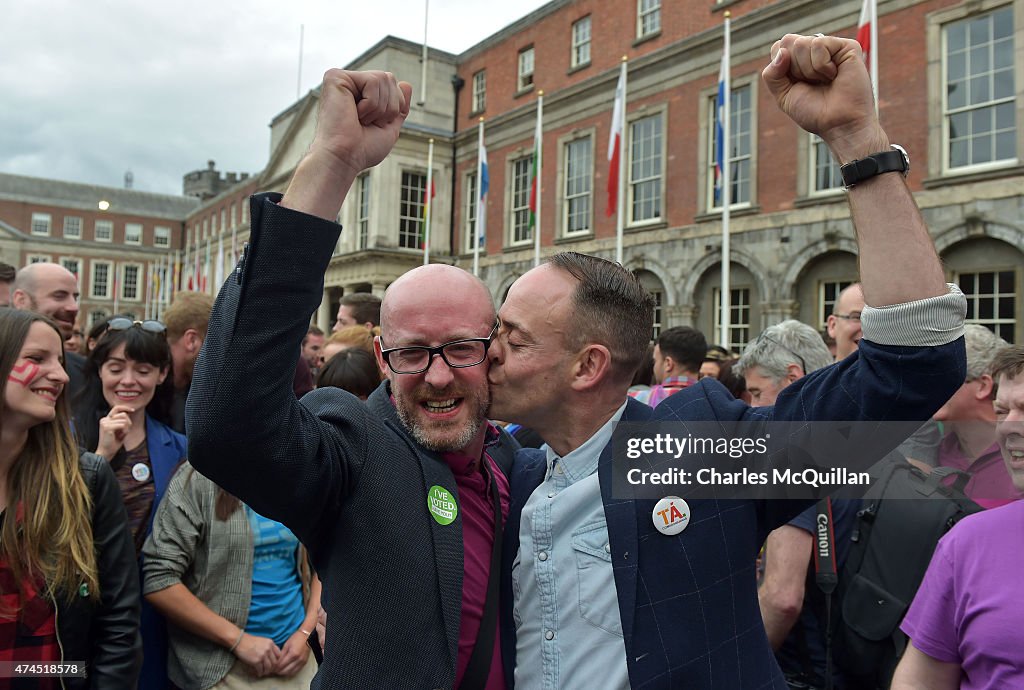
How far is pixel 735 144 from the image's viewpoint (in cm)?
1638

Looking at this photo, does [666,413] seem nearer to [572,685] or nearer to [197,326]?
[572,685]

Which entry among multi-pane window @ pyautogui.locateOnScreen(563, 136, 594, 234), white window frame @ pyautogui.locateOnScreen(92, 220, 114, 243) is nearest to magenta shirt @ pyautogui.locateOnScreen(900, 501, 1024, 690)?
multi-pane window @ pyautogui.locateOnScreen(563, 136, 594, 234)

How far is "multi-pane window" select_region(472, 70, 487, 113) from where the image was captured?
2562 cm

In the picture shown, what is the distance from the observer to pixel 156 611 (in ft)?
9.94

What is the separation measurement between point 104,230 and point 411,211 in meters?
43.6

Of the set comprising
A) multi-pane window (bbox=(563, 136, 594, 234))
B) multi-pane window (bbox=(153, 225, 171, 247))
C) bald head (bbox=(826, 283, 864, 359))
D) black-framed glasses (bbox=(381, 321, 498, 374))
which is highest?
multi-pane window (bbox=(153, 225, 171, 247))

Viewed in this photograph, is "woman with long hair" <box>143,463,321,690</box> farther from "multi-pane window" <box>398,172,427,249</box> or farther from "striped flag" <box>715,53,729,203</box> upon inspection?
"multi-pane window" <box>398,172,427,249</box>

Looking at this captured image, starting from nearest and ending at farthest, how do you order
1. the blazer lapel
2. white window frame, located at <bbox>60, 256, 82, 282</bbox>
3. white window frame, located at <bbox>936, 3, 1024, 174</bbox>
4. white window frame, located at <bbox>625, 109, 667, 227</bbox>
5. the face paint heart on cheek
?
the blazer lapel, the face paint heart on cheek, white window frame, located at <bbox>936, 3, 1024, 174</bbox>, white window frame, located at <bbox>625, 109, 667, 227</bbox>, white window frame, located at <bbox>60, 256, 82, 282</bbox>

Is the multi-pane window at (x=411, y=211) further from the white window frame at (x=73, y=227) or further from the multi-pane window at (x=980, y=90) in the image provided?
the white window frame at (x=73, y=227)

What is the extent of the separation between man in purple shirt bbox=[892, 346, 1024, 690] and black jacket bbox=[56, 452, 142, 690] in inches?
101

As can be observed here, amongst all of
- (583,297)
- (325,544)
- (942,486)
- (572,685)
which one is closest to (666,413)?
(583,297)

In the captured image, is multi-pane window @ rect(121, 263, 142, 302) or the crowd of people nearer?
the crowd of people

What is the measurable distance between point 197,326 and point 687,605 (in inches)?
136

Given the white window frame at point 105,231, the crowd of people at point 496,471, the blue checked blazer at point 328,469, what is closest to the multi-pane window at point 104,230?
the white window frame at point 105,231
